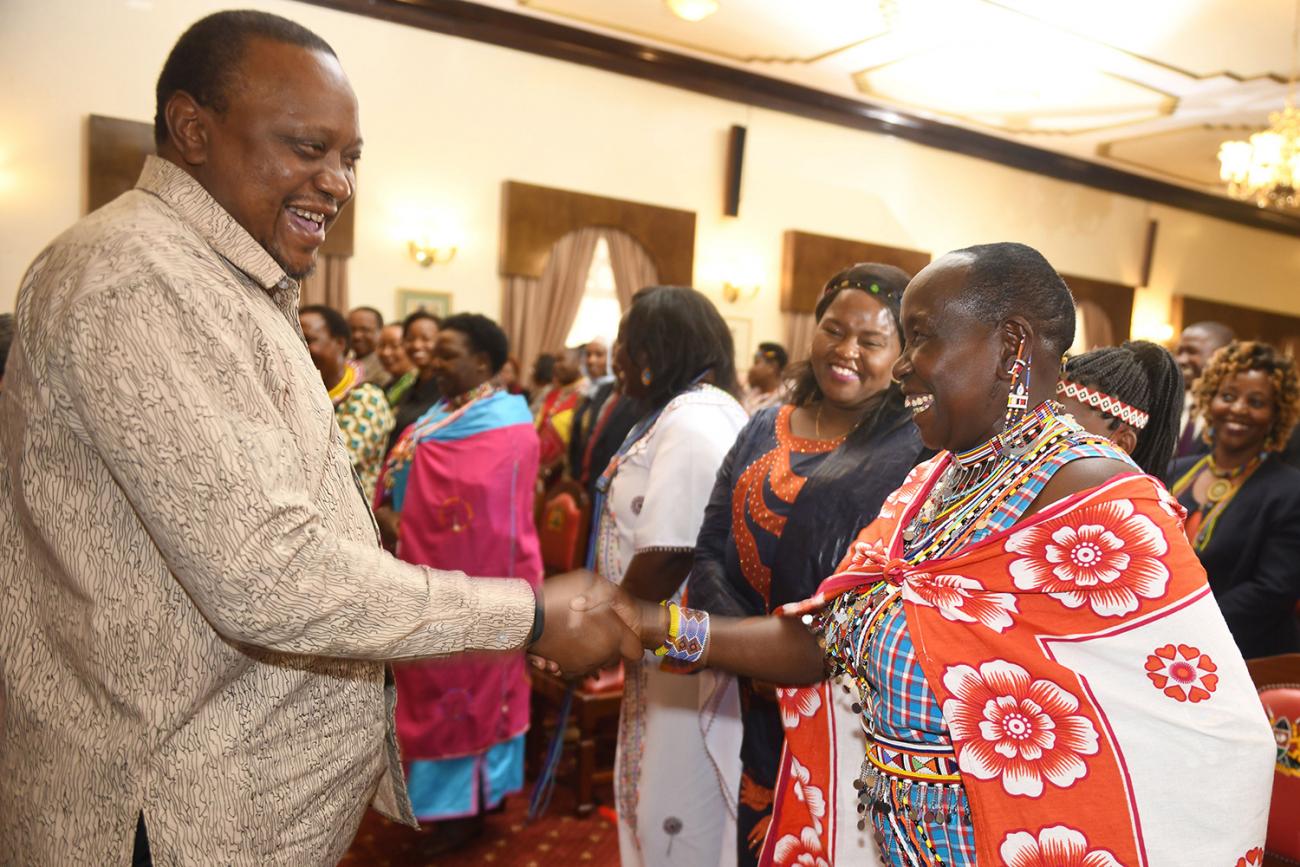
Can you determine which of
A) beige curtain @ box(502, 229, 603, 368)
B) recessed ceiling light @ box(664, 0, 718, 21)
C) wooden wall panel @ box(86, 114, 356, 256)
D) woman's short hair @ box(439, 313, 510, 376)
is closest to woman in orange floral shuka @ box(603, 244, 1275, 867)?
woman's short hair @ box(439, 313, 510, 376)

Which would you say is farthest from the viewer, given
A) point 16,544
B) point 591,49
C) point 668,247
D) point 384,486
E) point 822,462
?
point 668,247

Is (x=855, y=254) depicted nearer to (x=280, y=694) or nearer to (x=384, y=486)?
(x=384, y=486)

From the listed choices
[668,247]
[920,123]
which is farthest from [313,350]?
[920,123]

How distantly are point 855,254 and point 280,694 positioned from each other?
9360 millimetres

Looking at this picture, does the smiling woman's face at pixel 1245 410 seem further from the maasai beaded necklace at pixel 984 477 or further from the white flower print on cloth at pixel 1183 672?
the white flower print on cloth at pixel 1183 672

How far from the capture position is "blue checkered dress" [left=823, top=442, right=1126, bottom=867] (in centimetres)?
130

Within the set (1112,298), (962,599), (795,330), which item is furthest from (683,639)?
(1112,298)

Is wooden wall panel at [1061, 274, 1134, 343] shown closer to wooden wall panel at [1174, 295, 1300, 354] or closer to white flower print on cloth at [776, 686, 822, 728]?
wooden wall panel at [1174, 295, 1300, 354]

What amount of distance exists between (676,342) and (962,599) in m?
1.45

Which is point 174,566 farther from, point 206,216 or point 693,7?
point 693,7

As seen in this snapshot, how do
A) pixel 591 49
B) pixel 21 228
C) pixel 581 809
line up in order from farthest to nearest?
pixel 591 49
pixel 21 228
pixel 581 809

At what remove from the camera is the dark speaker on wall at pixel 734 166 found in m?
9.13

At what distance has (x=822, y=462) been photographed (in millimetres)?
2039

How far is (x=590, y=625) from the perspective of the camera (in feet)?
5.18
